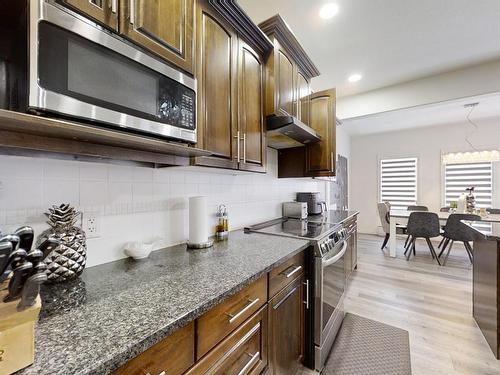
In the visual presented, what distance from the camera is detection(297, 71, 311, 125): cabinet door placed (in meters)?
2.19

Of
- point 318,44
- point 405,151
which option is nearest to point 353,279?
point 318,44

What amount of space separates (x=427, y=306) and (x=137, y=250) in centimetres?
297

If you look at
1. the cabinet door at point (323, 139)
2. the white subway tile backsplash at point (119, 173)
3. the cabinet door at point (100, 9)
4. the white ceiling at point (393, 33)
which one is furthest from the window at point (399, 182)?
the cabinet door at point (100, 9)

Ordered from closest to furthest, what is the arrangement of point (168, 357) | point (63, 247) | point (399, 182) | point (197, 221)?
point (168, 357)
point (63, 247)
point (197, 221)
point (399, 182)

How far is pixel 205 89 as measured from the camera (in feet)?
4.10

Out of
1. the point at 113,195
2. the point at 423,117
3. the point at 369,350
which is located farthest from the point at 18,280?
the point at 423,117

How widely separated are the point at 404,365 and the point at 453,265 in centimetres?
302

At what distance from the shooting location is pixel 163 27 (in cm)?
101

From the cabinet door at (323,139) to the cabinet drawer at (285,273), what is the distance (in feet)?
4.15

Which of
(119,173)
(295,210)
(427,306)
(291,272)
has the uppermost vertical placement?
(119,173)

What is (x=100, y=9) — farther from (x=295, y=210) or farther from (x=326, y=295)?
(x=295, y=210)

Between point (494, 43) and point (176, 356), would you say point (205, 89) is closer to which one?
point (176, 356)

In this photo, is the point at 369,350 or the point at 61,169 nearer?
the point at 61,169

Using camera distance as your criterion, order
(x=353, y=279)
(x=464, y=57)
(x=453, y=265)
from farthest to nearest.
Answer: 1. (x=453, y=265)
2. (x=353, y=279)
3. (x=464, y=57)
